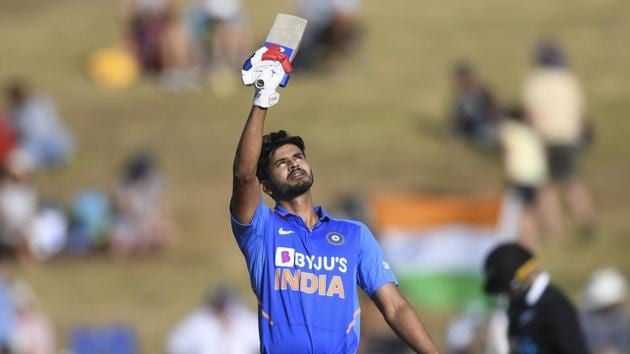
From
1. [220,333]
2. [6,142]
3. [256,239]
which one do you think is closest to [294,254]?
A: [256,239]

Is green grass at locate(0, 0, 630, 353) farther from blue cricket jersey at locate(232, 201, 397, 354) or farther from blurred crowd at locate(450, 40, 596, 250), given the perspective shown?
blue cricket jersey at locate(232, 201, 397, 354)

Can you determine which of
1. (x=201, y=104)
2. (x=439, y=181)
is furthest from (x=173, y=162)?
(x=439, y=181)

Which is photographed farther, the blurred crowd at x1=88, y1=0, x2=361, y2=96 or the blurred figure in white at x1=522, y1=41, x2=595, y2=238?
the blurred crowd at x1=88, y1=0, x2=361, y2=96

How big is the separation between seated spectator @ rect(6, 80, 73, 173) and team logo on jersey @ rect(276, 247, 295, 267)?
13.5m

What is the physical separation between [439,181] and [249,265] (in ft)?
47.1

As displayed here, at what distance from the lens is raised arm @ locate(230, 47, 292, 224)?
6.81 m

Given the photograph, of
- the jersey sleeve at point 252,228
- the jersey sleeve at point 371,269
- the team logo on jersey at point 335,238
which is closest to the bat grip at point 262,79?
the jersey sleeve at point 252,228

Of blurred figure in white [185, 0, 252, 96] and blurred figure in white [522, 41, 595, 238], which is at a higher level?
blurred figure in white [185, 0, 252, 96]

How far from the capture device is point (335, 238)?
283 inches

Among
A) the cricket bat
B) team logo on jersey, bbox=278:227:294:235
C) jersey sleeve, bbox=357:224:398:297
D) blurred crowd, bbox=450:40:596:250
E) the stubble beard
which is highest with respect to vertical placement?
blurred crowd, bbox=450:40:596:250

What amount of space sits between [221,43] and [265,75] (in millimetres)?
16827

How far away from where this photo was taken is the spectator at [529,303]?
28.8 ft

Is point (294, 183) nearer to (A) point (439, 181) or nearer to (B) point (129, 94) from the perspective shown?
(A) point (439, 181)

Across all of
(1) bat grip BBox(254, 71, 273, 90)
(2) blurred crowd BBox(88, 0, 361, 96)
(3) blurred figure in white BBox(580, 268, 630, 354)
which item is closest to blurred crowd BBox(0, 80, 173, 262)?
(2) blurred crowd BBox(88, 0, 361, 96)
